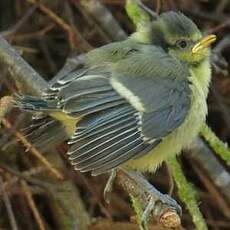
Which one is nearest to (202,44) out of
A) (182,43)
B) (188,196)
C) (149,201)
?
(182,43)

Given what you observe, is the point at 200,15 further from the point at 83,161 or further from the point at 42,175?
the point at 83,161

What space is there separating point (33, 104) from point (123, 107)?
0.21m

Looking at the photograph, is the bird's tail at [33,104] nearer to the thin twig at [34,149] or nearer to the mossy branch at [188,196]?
the thin twig at [34,149]

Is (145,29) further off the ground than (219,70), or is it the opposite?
(145,29)

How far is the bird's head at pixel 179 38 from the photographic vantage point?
6.85 feet

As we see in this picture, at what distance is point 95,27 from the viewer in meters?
2.52

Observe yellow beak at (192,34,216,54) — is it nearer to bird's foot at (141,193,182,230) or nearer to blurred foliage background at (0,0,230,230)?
blurred foliage background at (0,0,230,230)

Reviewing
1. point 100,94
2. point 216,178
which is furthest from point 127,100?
point 216,178

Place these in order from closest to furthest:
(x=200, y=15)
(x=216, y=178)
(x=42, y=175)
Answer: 1. (x=216, y=178)
2. (x=42, y=175)
3. (x=200, y=15)

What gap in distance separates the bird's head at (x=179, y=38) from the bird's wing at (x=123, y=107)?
0.06 m

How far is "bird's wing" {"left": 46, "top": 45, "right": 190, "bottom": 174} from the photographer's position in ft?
5.95

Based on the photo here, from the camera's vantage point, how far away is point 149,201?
1.75m

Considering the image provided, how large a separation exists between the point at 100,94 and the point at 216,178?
1.83ft

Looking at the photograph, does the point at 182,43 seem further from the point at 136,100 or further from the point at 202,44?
the point at 136,100
